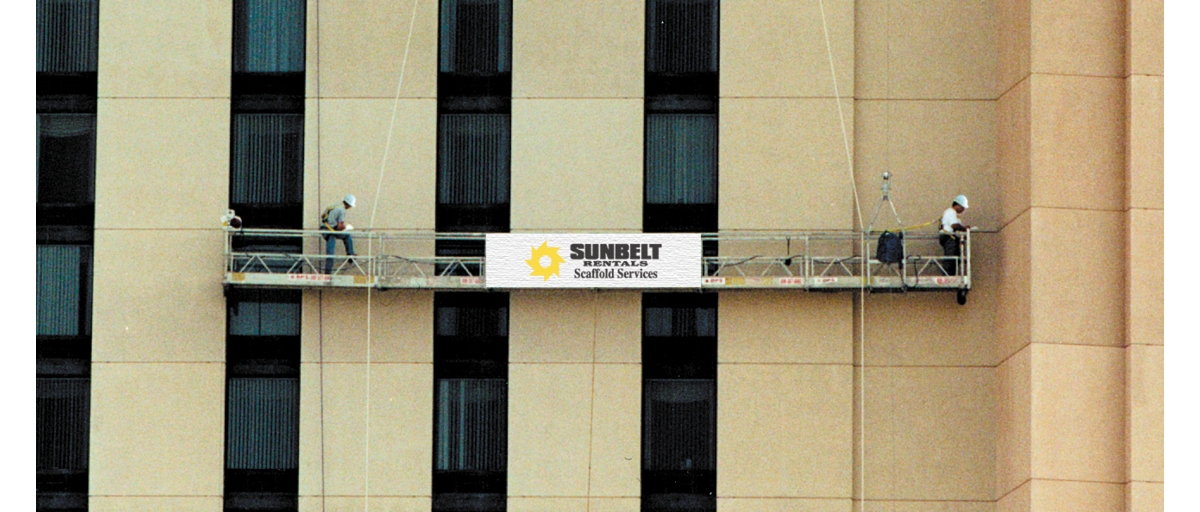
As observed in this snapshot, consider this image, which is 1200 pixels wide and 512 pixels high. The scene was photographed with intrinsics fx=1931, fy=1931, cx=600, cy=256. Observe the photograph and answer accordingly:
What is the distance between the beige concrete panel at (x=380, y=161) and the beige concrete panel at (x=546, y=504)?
5787 millimetres

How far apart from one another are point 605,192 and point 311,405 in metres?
7.27

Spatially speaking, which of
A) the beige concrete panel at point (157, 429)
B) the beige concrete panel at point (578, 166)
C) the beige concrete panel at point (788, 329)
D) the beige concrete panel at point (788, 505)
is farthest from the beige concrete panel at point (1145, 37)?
the beige concrete panel at point (157, 429)

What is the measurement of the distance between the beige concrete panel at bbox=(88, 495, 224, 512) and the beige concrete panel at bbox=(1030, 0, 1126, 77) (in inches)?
724

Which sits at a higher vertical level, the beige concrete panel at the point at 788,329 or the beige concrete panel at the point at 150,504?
the beige concrete panel at the point at 788,329

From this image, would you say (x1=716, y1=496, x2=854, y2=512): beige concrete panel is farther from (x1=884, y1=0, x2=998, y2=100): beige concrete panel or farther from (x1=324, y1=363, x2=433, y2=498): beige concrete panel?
(x1=884, y1=0, x2=998, y2=100): beige concrete panel

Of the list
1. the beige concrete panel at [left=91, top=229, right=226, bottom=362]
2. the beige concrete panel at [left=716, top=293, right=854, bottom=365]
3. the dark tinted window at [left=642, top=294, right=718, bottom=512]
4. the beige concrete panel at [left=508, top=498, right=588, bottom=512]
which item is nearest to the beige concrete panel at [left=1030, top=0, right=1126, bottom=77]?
the beige concrete panel at [left=716, top=293, right=854, bottom=365]

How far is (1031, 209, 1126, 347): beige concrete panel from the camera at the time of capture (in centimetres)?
3691

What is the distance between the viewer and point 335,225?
3822 centimetres

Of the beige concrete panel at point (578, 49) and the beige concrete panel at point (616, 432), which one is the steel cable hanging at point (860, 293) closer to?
the beige concrete panel at point (578, 49)

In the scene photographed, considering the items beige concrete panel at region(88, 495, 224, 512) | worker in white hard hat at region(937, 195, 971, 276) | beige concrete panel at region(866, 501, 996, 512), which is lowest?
beige concrete panel at region(88, 495, 224, 512)

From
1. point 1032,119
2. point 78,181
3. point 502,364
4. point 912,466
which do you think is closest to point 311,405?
point 502,364

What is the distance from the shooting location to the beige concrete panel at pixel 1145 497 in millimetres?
36062

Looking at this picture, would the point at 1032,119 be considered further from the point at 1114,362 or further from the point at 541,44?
the point at 541,44

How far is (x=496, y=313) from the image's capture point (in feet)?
128
